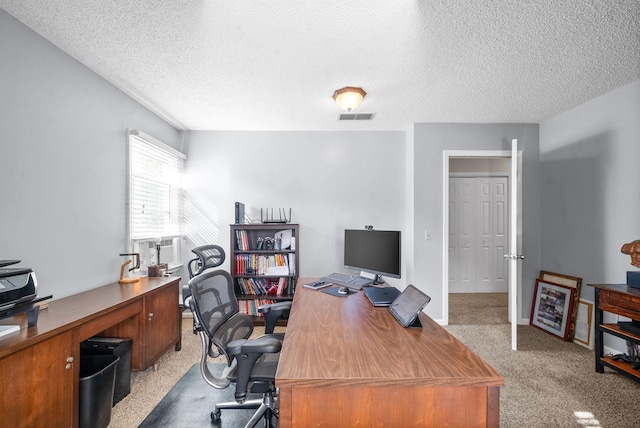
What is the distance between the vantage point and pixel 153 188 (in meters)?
3.22

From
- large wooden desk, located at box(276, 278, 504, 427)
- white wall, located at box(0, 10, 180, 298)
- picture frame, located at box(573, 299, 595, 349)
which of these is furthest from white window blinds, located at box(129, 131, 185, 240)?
picture frame, located at box(573, 299, 595, 349)

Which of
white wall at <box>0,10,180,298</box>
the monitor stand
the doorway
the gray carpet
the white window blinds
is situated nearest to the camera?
white wall at <box>0,10,180,298</box>

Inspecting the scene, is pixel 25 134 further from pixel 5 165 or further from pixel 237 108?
pixel 237 108

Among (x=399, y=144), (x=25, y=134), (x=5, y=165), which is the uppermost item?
(x=399, y=144)

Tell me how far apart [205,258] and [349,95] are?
1892 mm

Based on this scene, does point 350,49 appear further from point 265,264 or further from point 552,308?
point 552,308

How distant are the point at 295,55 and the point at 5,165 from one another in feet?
6.52

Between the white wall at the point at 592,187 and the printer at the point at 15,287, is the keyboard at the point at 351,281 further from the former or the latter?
the white wall at the point at 592,187

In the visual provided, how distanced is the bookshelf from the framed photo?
9.84ft

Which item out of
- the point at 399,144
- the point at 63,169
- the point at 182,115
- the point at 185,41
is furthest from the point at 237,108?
the point at 399,144

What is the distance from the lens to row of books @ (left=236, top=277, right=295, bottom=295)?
3.51 meters

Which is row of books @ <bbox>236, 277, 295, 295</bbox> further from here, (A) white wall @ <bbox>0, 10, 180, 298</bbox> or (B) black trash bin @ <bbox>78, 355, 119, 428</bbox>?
(B) black trash bin @ <bbox>78, 355, 119, 428</bbox>

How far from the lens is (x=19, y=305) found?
1.37 meters

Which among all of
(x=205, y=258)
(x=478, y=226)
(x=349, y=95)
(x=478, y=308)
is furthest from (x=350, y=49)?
(x=478, y=226)
